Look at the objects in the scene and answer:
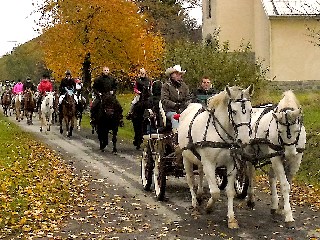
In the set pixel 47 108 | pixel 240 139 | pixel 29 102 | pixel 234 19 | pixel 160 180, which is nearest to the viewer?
pixel 240 139

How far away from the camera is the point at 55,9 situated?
33.1m

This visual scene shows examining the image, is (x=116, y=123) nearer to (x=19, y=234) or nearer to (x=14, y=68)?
(x=19, y=234)

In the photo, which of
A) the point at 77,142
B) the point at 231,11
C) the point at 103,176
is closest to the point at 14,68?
the point at 231,11

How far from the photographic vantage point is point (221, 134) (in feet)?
32.4

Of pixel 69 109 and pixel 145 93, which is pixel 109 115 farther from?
pixel 69 109

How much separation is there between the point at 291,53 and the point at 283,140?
2450 cm

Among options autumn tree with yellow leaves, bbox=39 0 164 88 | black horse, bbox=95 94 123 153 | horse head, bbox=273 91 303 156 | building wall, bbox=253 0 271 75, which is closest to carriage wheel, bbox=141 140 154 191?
horse head, bbox=273 91 303 156

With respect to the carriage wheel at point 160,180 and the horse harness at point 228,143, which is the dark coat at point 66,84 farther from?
the horse harness at point 228,143

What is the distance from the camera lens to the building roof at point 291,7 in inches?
1289

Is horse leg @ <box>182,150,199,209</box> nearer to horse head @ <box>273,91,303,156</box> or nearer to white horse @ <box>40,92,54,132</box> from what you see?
horse head @ <box>273,91,303,156</box>

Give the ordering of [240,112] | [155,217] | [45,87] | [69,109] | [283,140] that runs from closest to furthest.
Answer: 1. [240,112]
2. [283,140]
3. [155,217]
4. [69,109]
5. [45,87]

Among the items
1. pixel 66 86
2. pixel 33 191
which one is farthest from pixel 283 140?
pixel 66 86

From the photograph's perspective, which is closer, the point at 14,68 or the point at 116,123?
the point at 116,123

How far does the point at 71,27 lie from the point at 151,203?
21.7m
